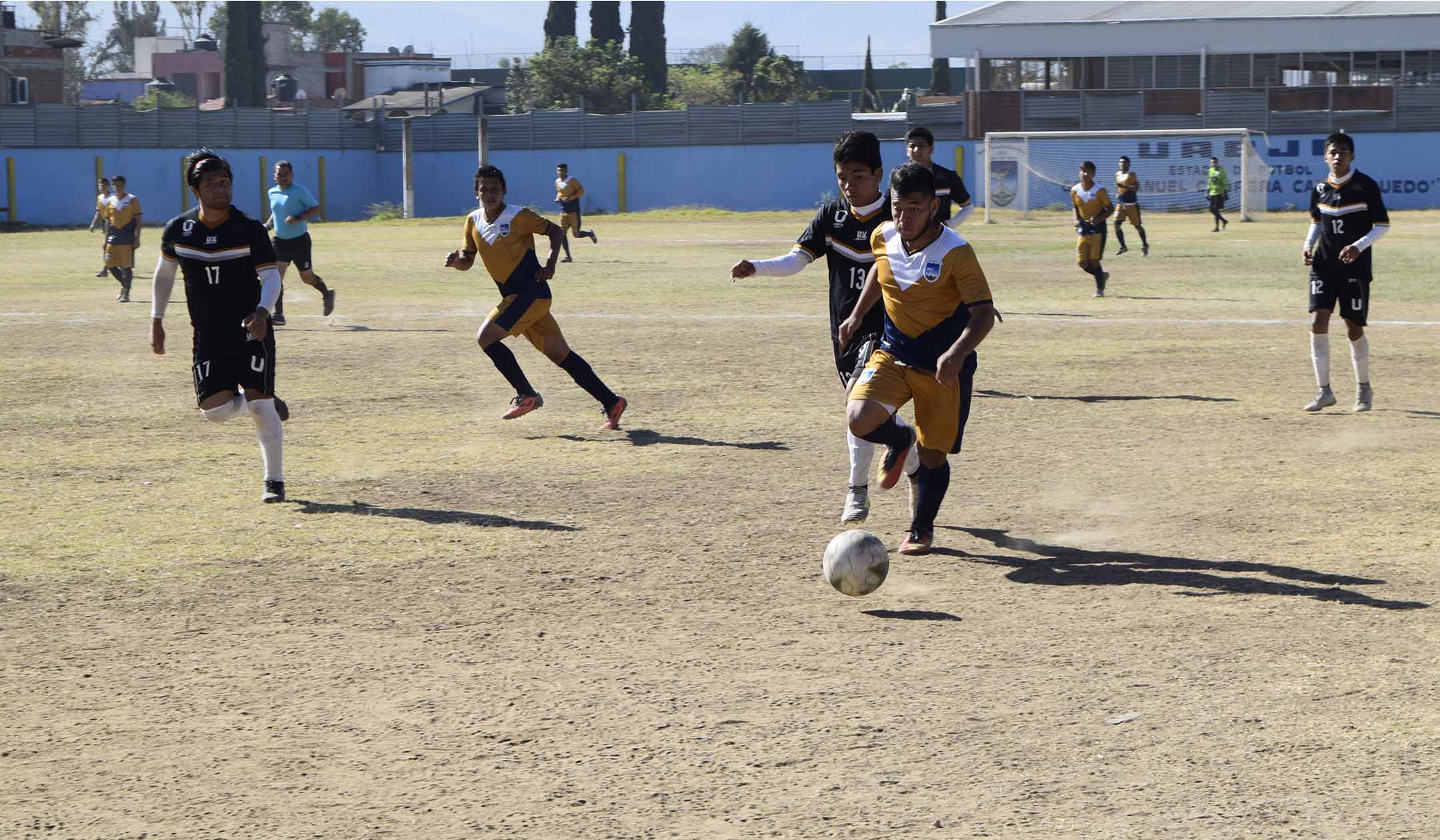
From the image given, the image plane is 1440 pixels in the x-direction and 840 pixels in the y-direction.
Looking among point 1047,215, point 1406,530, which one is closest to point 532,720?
point 1406,530

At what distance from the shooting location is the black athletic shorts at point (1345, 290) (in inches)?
480

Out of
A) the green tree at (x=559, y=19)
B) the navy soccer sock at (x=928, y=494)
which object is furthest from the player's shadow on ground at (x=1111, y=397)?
the green tree at (x=559, y=19)

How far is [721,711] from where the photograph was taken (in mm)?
5590

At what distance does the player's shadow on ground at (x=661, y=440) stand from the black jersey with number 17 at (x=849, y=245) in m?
2.25

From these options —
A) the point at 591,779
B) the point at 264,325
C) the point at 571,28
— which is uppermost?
the point at 571,28

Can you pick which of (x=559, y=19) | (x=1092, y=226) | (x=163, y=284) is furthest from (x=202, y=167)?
(x=559, y=19)

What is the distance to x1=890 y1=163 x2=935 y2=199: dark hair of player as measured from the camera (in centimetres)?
726

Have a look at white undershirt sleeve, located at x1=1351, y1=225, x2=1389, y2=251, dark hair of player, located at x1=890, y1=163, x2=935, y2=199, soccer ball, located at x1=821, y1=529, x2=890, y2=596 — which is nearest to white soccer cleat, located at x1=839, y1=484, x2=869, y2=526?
soccer ball, located at x1=821, y1=529, x2=890, y2=596

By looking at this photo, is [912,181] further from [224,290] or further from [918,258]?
[224,290]

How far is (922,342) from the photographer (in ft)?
25.1

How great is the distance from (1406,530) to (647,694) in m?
4.48

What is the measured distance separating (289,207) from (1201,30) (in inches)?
1840

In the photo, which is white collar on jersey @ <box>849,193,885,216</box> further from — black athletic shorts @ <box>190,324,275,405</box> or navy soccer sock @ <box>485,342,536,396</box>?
navy soccer sock @ <box>485,342,536,396</box>

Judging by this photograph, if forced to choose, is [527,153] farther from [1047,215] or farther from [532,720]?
[532,720]
